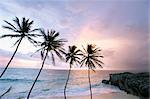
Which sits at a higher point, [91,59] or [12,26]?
[12,26]

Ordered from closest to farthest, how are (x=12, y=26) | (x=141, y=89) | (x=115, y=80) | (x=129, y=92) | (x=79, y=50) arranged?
1. (x=12, y=26)
2. (x=79, y=50)
3. (x=141, y=89)
4. (x=129, y=92)
5. (x=115, y=80)

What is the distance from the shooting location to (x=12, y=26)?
22.0 metres

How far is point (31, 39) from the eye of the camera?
22.7 metres

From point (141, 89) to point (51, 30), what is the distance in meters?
15.9

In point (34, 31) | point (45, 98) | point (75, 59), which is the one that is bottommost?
point (45, 98)

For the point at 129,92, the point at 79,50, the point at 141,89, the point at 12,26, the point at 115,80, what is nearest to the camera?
the point at 12,26

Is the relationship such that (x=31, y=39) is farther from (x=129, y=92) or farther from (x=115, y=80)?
(x=115, y=80)

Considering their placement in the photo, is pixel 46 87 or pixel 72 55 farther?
pixel 46 87

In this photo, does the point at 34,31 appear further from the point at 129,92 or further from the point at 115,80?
the point at 115,80

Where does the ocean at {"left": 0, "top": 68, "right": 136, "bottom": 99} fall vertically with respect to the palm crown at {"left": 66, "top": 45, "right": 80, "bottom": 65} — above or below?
below

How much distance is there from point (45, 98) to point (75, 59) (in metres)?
8.80

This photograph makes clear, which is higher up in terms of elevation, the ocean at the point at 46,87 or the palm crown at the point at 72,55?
the palm crown at the point at 72,55

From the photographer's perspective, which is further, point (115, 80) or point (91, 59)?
point (115, 80)

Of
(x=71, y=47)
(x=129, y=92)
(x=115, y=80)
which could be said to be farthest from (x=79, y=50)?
(x=115, y=80)
